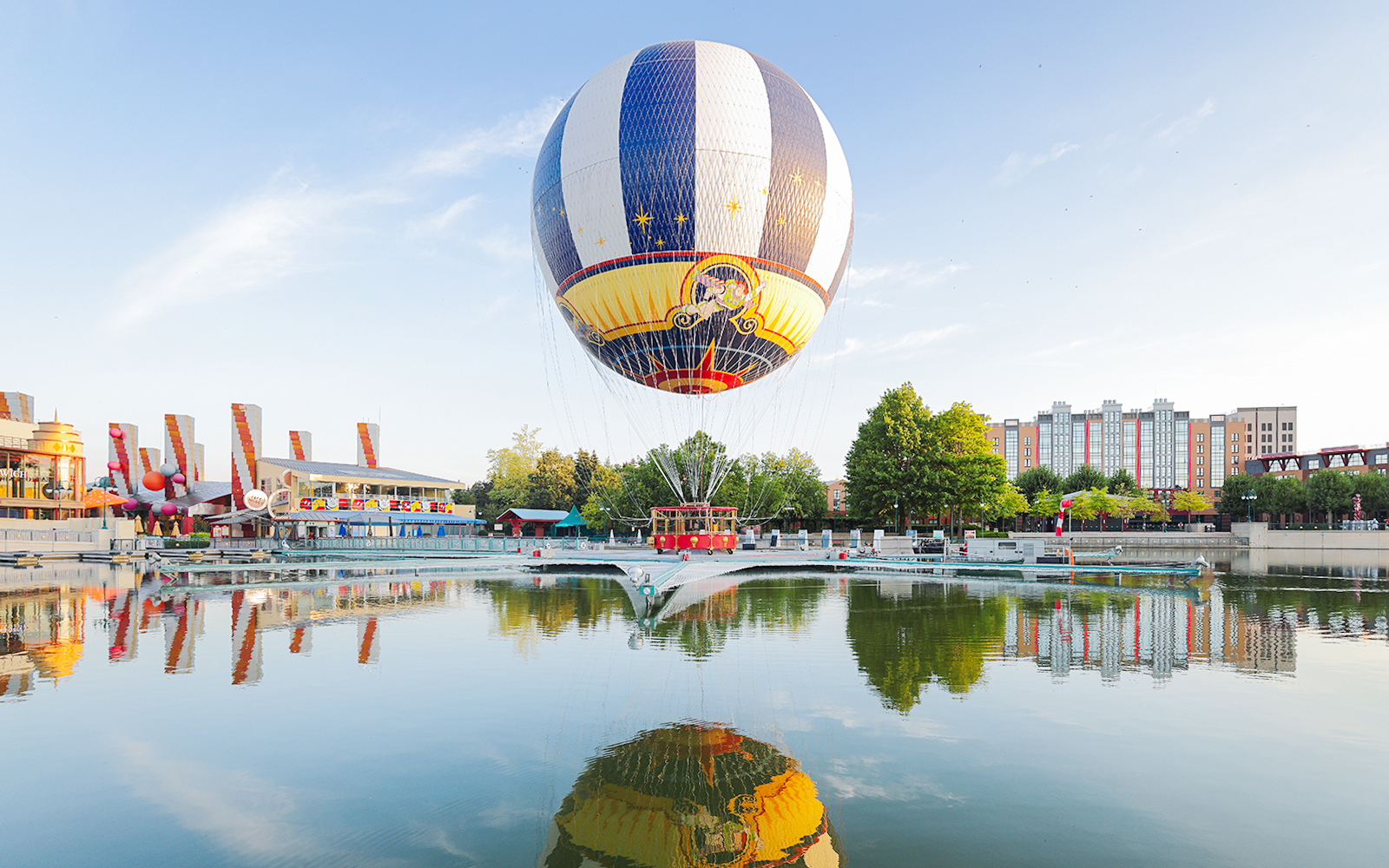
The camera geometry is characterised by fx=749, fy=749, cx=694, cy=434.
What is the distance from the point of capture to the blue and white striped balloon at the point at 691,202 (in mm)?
22828

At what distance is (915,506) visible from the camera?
56.6 m

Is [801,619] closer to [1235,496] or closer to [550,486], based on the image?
[550,486]

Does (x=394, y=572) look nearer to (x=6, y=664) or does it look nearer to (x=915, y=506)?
(x=6, y=664)

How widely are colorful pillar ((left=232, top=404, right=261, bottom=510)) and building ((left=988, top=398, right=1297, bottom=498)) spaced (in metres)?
141

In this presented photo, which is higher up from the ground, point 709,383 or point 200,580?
point 709,383

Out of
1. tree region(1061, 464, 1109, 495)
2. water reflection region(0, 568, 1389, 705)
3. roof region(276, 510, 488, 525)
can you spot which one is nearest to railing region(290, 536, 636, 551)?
roof region(276, 510, 488, 525)

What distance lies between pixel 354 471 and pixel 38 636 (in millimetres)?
49762

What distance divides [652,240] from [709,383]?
260 inches

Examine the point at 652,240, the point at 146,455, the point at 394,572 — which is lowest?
the point at 394,572

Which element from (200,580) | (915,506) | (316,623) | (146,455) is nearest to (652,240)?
(316,623)

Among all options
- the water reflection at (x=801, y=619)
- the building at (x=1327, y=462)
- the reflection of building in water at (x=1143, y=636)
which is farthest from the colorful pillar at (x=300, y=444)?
the building at (x=1327, y=462)

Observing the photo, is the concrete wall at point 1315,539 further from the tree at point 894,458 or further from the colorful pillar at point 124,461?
the colorful pillar at point 124,461

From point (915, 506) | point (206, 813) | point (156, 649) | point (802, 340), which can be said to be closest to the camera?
point (206, 813)

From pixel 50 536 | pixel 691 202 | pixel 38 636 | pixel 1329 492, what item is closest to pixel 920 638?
pixel 691 202
